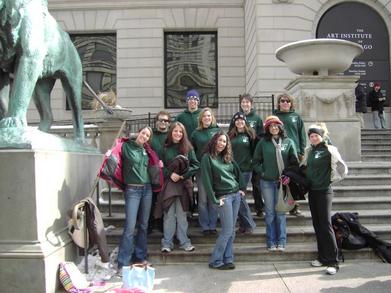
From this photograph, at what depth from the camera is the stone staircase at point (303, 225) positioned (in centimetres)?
623

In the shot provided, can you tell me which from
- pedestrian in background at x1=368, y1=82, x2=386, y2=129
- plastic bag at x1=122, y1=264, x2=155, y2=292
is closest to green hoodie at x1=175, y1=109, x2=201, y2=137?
plastic bag at x1=122, y1=264, x2=155, y2=292

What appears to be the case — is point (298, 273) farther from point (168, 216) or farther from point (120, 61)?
point (120, 61)

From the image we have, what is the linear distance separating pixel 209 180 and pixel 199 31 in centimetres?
1777

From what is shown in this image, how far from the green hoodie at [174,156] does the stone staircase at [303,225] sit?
3.47ft

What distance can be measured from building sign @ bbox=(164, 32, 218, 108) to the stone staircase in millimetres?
13640

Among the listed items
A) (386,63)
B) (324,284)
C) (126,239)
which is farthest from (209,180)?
(386,63)

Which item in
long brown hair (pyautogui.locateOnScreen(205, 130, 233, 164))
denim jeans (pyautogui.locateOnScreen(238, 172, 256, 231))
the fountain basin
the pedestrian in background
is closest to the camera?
long brown hair (pyautogui.locateOnScreen(205, 130, 233, 164))

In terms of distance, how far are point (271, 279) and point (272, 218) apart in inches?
35.1

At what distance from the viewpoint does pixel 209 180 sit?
5.78 metres

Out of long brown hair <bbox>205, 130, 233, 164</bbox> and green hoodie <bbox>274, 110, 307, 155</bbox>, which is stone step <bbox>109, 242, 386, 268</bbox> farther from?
green hoodie <bbox>274, 110, 307, 155</bbox>

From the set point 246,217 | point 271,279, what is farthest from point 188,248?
point 271,279

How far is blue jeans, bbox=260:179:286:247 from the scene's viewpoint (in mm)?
6160

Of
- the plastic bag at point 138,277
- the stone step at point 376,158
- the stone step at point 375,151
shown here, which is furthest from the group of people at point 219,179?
the stone step at point 375,151

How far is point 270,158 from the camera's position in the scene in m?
6.25
